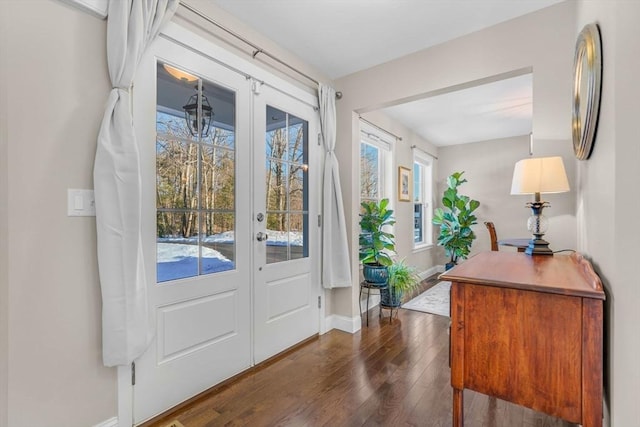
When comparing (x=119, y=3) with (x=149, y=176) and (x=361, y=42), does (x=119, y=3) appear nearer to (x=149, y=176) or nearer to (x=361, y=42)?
(x=149, y=176)

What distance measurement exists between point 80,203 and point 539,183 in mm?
2367

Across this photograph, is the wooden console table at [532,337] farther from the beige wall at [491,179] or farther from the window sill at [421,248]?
the beige wall at [491,179]

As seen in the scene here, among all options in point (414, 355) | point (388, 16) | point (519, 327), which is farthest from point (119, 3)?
point (414, 355)

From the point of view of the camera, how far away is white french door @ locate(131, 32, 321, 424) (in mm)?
1727

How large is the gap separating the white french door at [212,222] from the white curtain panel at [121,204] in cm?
16

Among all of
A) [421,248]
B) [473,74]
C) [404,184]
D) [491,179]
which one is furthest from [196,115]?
[491,179]

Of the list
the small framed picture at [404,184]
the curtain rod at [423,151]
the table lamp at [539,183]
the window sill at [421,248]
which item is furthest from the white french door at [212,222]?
the window sill at [421,248]

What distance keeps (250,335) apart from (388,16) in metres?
2.47

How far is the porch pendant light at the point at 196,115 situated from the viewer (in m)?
1.90

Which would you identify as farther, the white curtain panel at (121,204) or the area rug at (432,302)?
the area rug at (432,302)

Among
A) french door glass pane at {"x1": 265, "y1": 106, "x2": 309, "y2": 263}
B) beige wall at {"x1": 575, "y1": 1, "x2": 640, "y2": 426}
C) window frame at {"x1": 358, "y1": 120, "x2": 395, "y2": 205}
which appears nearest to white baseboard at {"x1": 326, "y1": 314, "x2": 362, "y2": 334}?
french door glass pane at {"x1": 265, "y1": 106, "x2": 309, "y2": 263}

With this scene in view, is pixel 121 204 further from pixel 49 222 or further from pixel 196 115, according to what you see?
pixel 196 115

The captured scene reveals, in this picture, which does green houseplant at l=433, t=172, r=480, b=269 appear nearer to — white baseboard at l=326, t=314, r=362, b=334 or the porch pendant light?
white baseboard at l=326, t=314, r=362, b=334

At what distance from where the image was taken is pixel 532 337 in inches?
45.5
